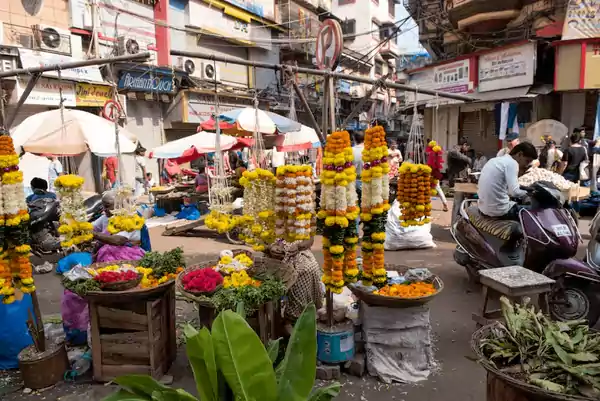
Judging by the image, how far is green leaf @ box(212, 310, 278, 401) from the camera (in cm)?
183

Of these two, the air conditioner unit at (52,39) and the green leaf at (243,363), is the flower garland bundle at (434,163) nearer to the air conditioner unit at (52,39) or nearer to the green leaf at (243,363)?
the green leaf at (243,363)

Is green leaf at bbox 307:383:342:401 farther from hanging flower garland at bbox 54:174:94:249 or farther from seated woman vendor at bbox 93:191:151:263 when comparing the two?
hanging flower garland at bbox 54:174:94:249

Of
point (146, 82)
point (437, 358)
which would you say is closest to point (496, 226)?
point (437, 358)

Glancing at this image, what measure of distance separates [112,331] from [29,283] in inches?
33.0

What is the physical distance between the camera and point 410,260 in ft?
24.8

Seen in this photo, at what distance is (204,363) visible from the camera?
6.54 feet

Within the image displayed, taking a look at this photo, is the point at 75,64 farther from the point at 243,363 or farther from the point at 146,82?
the point at 146,82

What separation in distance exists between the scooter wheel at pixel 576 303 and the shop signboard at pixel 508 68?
11.5 meters

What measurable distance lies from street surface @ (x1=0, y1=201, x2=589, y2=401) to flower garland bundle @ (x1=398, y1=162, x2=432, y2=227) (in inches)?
55.1

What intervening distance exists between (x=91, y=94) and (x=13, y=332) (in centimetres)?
1285

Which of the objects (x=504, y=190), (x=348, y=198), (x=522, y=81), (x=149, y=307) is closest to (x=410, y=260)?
(x=504, y=190)

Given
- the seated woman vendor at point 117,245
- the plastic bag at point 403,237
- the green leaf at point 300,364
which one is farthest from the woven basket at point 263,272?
the plastic bag at point 403,237

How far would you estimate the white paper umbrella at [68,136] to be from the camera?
20.0ft

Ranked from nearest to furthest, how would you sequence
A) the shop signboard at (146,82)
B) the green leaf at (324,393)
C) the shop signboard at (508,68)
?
1. the green leaf at (324,393)
2. the shop signboard at (508,68)
3. the shop signboard at (146,82)
